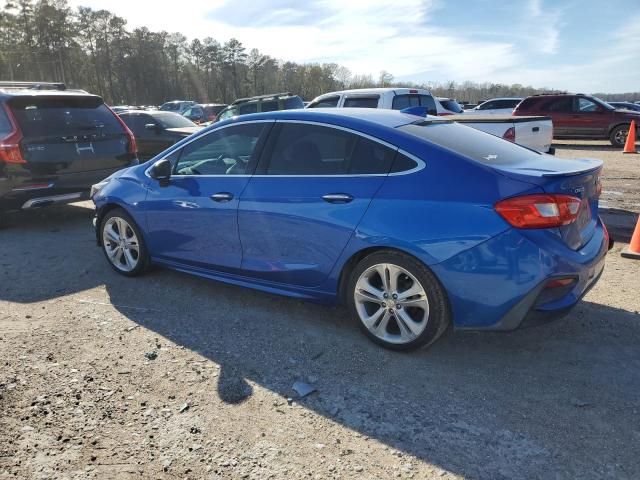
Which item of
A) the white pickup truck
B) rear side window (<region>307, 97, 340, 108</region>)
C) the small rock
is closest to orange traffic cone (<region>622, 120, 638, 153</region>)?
the white pickup truck

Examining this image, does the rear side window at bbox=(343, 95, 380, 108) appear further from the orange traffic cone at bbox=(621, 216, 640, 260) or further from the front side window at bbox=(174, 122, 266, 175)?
the front side window at bbox=(174, 122, 266, 175)

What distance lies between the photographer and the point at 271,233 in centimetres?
387

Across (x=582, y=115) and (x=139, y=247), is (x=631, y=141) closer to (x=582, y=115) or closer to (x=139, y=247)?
(x=582, y=115)

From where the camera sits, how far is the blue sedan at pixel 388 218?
2.99 metres

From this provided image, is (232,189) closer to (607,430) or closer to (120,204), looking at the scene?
(120,204)

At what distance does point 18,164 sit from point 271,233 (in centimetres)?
455

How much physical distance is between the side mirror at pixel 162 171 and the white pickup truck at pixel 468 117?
18.1 feet

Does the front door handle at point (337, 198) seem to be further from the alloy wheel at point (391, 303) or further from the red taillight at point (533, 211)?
the red taillight at point (533, 211)

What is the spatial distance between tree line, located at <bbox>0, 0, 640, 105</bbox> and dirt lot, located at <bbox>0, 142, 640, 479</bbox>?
5874 centimetres

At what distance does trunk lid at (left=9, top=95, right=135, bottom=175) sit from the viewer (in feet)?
22.0

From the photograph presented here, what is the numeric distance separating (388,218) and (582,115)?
16.7 m

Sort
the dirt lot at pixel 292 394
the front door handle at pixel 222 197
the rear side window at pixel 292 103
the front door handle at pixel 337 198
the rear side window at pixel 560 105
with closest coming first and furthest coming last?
→ the dirt lot at pixel 292 394 < the front door handle at pixel 337 198 < the front door handle at pixel 222 197 < the rear side window at pixel 292 103 < the rear side window at pixel 560 105

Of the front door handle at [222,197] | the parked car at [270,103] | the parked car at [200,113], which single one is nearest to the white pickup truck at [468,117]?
the parked car at [270,103]

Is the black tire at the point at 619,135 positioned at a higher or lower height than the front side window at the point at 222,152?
lower
